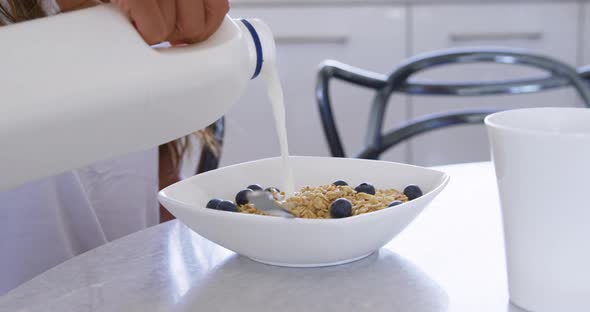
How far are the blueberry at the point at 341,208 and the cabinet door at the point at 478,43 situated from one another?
1.81 m

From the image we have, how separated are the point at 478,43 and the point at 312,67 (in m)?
0.50

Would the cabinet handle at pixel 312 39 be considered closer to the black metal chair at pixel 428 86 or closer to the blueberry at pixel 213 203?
the black metal chair at pixel 428 86

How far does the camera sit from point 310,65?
2.30m

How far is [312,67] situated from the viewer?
2305mm

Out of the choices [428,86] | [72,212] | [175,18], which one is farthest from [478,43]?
[175,18]

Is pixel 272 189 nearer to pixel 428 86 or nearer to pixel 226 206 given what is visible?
pixel 226 206

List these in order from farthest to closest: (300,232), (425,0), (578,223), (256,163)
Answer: (425,0) → (256,163) → (300,232) → (578,223)

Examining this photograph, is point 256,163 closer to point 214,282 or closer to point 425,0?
point 214,282

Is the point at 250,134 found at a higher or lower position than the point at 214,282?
lower

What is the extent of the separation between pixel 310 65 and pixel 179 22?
1.76 m

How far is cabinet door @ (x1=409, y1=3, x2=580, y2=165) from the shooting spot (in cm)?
233

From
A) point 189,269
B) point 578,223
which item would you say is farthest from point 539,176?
point 189,269

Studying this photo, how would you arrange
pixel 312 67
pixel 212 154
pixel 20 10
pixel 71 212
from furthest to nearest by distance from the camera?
pixel 312 67, pixel 212 154, pixel 71 212, pixel 20 10

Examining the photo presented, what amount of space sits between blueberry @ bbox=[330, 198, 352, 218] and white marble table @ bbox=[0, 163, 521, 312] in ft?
0.12
